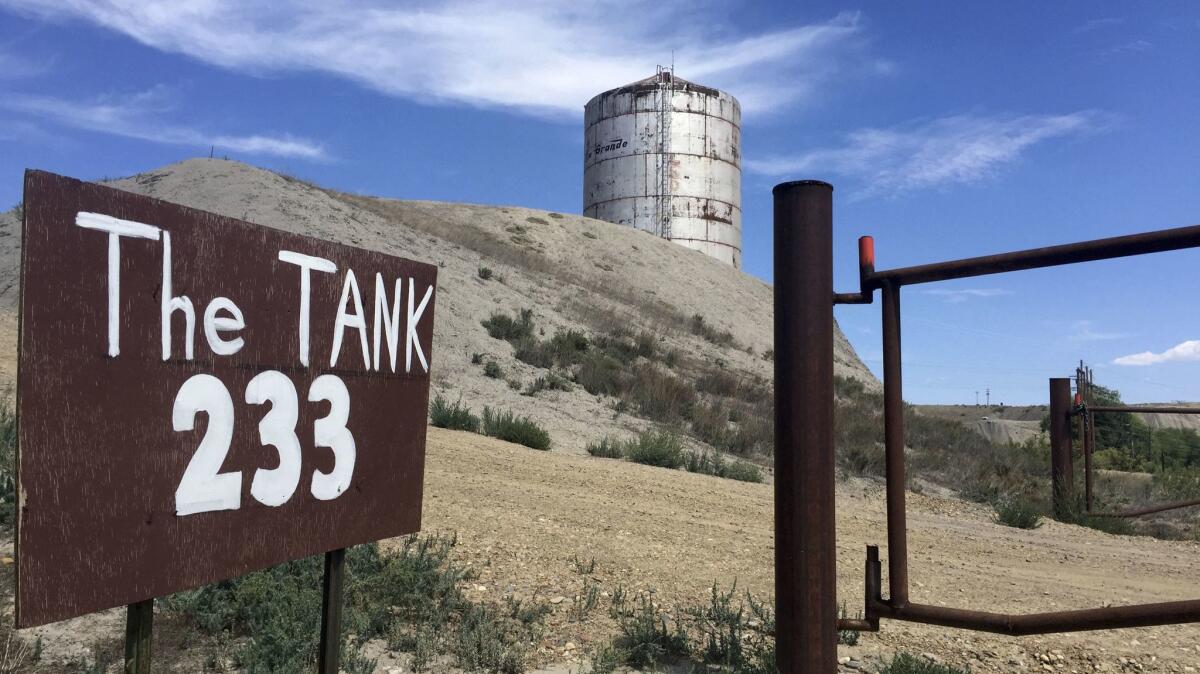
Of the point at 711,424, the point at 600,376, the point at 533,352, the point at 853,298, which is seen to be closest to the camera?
the point at 853,298

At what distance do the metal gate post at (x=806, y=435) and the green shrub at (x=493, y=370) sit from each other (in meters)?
13.5

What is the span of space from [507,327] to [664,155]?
24.4 metres

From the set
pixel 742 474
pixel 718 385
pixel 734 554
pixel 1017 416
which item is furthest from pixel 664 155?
pixel 1017 416

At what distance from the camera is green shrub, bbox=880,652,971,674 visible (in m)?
3.98

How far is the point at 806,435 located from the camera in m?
3.46

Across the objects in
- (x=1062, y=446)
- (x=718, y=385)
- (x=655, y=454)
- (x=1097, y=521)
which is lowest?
(x=1097, y=521)

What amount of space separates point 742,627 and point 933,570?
9.60ft

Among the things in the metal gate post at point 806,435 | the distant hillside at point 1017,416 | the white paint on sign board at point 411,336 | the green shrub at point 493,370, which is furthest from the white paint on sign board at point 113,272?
the distant hillside at point 1017,416

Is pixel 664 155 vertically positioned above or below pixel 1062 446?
above

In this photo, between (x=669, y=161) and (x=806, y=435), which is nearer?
(x=806, y=435)

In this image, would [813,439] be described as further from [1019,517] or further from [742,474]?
[742,474]

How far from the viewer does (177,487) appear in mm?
2633

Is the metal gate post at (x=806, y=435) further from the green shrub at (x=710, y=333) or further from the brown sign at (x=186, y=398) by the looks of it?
the green shrub at (x=710, y=333)

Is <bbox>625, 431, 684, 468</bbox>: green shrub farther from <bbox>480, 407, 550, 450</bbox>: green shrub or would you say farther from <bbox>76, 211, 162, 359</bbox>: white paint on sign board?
<bbox>76, 211, 162, 359</bbox>: white paint on sign board
